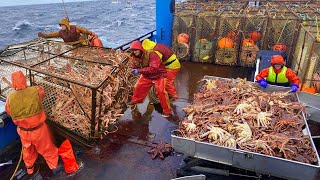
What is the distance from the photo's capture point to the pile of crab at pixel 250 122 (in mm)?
3270

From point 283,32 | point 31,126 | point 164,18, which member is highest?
point 164,18

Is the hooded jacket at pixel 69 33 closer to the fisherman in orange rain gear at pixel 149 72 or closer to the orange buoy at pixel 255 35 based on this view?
the fisherman in orange rain gear at pixel 149 72

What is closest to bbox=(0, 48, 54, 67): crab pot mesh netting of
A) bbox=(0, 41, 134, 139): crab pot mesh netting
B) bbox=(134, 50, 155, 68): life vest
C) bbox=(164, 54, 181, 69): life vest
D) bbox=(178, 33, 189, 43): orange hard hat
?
bbox=(0, 41, 134, 139): crab pot mesh netting

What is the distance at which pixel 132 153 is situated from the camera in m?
4.60

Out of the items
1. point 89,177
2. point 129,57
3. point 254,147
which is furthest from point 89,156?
point 254,147

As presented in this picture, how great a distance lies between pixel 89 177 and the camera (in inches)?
162

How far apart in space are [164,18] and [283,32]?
3.86m

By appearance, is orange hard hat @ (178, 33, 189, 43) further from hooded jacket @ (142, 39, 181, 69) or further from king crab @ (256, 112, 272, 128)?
king crab @ (256, 112, 272, 128)

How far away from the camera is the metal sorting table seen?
Answer: 2.93 m

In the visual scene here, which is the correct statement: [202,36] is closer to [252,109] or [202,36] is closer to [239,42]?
[239,42]

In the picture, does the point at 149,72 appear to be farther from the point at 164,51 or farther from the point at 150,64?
the point at 164,51

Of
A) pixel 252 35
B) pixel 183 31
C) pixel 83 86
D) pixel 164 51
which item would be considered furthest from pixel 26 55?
pixel 252 35

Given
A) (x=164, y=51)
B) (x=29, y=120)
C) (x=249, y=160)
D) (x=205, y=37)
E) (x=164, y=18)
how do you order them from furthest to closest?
1. (x=164, y=18)
2. (x=205, y=37)
3. (x=164, y=51)
4. (x=29, y=120)
5. (x=249, y=160)

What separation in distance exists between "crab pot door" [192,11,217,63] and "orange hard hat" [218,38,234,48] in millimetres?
214
